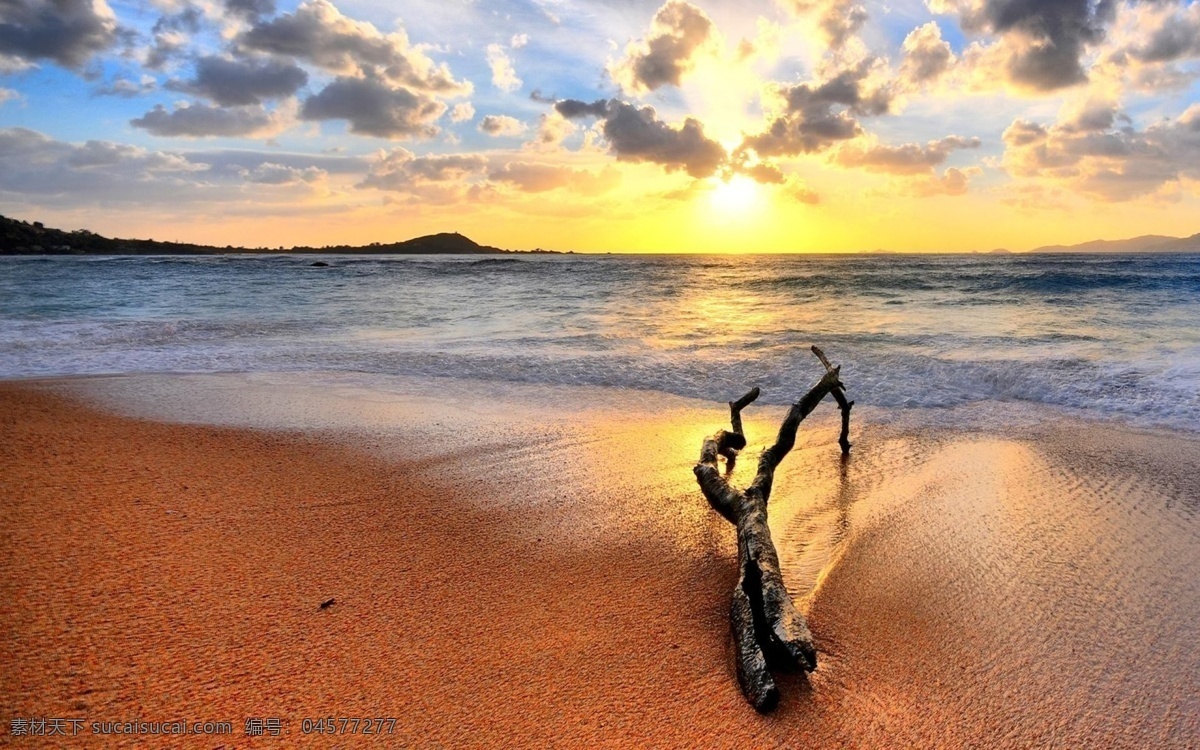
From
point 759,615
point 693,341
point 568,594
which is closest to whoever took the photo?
point 759,615

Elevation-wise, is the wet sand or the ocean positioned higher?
the ocean

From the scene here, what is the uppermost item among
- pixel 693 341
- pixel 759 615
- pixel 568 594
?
pixel 693 341

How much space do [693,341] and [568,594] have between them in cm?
1108

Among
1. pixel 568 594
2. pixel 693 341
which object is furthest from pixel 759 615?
pixel 693 341

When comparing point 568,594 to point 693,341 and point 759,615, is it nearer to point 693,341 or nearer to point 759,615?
point 759,615

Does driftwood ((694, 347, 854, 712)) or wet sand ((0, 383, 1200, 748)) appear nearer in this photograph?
wet sand ((0, 383, 1200, 748))

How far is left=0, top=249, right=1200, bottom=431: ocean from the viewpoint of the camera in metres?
9.24

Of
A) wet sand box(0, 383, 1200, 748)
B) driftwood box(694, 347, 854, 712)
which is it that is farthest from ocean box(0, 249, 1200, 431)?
driftwood box(694, 347, 854, 712)

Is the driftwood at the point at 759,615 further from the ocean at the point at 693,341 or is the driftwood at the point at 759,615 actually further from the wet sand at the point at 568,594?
the ocean at the point at 693,341

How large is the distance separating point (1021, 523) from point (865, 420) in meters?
3.22

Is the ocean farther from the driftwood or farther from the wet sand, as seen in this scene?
the driftwood

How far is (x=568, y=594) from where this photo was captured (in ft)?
11.1

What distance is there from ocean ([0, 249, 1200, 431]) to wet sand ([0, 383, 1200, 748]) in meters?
3.49

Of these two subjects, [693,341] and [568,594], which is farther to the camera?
[693,341]
